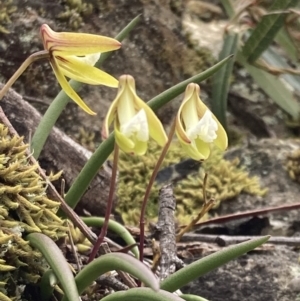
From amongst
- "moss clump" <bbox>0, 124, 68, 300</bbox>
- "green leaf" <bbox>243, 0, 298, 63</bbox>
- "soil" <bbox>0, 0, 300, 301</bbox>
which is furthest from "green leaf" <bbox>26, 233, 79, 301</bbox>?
"green leaf" <bbox>243, 0, 298, 63</bbox>

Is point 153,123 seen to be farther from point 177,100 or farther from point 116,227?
point 177,100

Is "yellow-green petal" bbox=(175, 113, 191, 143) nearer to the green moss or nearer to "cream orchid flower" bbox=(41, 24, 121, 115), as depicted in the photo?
"cream orchid flower" bbox=(41, 24, 121, 115)

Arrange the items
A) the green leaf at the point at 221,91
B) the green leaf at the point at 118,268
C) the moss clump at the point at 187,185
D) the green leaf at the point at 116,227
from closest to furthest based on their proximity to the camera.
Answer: the green leaf at the point at 118,268 → the green leaf at the point at 116,227 → the moss clump at the point at 187,185 → the green leaf at the point at 221,91

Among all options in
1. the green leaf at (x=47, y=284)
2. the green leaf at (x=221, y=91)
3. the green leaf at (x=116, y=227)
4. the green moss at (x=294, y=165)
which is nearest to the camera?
the green leaf at (x=47, y=284)

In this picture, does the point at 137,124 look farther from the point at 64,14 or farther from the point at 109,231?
the point at 64,14

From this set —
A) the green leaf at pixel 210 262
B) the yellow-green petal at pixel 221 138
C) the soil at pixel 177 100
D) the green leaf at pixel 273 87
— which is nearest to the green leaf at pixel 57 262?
the green leaf at pixel 210 262

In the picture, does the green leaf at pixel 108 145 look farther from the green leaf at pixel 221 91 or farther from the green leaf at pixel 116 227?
the green leaf at pixel 221 91

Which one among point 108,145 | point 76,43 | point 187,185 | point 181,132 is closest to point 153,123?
point 181,132
